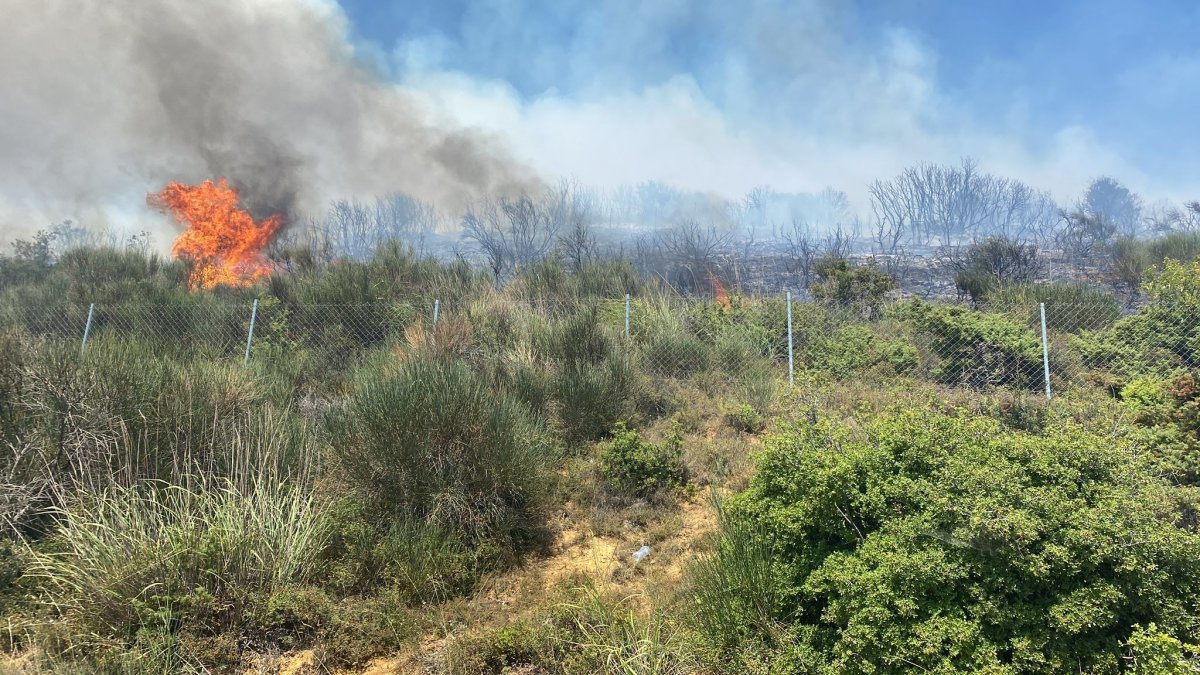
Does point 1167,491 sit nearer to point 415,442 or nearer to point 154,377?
point 415,442

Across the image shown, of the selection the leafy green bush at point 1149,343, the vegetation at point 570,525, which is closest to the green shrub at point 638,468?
the vegetation at point 570,525

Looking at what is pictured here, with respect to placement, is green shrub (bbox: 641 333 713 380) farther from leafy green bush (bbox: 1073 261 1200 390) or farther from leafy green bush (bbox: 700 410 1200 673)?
leafy green bush (bbox: 700 410 1200 673)

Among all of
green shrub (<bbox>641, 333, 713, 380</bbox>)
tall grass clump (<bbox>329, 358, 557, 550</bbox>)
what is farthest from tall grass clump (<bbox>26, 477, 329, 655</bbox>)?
green shrub (<bbox>641, 333, 713, 380</bbox>)

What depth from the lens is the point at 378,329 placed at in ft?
35.8

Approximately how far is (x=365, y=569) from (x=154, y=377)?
2.40m

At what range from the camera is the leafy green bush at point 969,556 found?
2.20m

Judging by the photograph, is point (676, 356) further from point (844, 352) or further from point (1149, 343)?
point (1149, 343)

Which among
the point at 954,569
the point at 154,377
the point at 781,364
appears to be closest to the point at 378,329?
the point at 154,377

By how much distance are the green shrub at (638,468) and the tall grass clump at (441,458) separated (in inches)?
36.2

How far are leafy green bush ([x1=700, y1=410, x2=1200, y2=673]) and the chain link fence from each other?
19.7 ft

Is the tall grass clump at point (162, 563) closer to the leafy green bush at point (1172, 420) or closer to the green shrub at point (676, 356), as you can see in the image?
the leafy green bush at point (1172, 420)

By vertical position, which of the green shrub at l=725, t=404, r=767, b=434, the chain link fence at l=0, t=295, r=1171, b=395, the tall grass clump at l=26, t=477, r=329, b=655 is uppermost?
the chain link fence at l=0, t=295, r=1171, b=395

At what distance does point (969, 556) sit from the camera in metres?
2.35

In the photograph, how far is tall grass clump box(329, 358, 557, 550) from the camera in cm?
446
